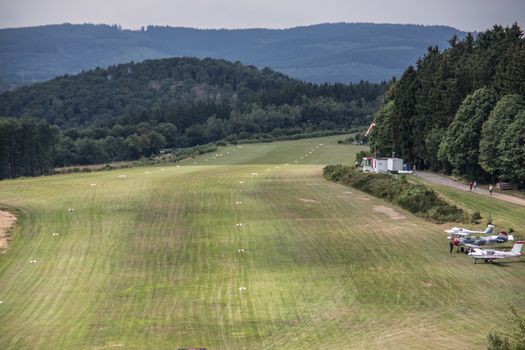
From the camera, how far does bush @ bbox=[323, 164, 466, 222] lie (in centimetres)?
7694

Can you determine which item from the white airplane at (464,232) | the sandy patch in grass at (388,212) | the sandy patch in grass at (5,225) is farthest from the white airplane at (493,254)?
the sandy patch in grass at (5,225)

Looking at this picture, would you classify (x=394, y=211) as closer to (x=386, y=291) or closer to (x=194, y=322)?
(x=386, y=291)

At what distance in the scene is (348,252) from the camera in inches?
2559

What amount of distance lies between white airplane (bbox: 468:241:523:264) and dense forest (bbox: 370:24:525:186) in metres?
24.6

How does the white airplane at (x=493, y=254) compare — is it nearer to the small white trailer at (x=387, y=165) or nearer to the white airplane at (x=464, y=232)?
the white airplane at (x=464, y=232)

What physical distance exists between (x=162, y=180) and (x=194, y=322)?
56.0 m

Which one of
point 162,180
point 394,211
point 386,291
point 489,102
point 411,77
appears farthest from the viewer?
point 411,77

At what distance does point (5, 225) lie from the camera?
7581 centimetres

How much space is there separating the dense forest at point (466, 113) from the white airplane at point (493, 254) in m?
24.6

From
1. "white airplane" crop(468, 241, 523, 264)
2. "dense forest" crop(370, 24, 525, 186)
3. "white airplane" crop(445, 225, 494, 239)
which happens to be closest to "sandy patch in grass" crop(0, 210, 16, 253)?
"white airplane" crop(445, 225, 494, 239)

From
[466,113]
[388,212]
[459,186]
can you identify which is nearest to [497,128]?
[459,186]

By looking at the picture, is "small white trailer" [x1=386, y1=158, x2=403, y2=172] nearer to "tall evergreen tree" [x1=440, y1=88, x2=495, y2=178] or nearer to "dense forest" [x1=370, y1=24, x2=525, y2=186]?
"dense forest" [x1=370, y1=24, x2=525, y2=186]

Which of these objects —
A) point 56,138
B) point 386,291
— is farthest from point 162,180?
point 56,138

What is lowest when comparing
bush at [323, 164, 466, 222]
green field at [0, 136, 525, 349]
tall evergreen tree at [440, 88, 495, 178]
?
green field at [0, 136, 525, 349]
